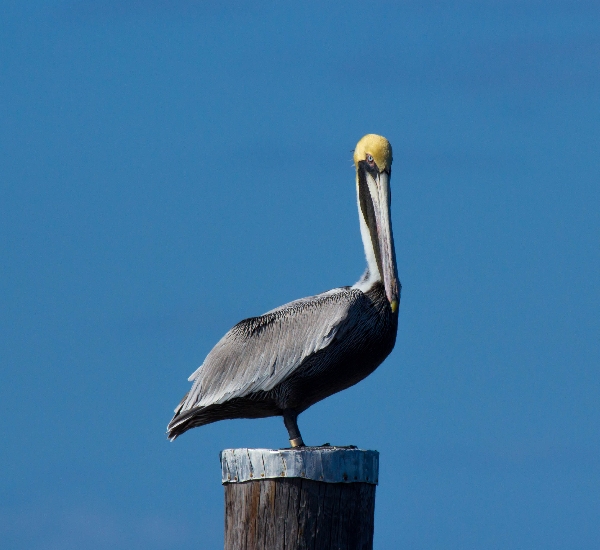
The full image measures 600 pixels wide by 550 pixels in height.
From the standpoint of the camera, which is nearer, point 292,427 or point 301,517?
point 301,517

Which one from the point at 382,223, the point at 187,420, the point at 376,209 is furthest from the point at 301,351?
the point at 376,209

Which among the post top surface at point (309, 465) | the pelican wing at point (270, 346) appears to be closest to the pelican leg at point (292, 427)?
the pelican wing at point (270, 346)

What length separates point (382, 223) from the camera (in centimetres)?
838

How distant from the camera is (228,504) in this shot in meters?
5.85

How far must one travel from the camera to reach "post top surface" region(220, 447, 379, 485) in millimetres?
5629

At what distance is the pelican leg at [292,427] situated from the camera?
7.69m

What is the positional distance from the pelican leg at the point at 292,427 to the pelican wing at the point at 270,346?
0.69ft

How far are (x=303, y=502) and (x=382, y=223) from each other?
316 centimetres

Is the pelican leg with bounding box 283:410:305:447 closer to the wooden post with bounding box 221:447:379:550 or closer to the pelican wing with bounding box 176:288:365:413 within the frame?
the pelican wing with bounding box 176:288:365:413

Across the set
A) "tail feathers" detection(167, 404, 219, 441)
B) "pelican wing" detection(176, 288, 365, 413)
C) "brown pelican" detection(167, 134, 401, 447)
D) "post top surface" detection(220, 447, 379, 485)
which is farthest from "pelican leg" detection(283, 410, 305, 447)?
"post top surface" detection(220, 447, 379, 485)

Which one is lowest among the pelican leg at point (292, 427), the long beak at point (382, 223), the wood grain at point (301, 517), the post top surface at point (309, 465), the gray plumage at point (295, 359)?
the wood grain at point (301, 517)

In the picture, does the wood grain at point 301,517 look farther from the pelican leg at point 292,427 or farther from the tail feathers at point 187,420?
the tail feathers at point 187,420

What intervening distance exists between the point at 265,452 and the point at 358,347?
87.9 inches

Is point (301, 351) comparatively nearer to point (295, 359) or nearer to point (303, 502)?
point (295, 359)
